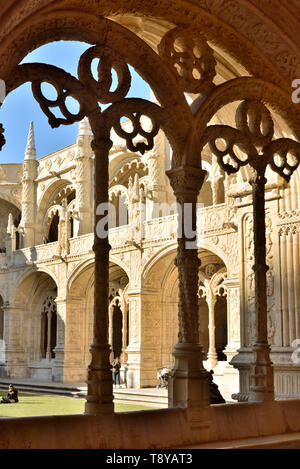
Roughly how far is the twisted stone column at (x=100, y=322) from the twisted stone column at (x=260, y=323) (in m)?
1.27

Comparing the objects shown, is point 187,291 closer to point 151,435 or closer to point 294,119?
point 151,435

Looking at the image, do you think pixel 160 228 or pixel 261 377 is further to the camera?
pixel 160 228

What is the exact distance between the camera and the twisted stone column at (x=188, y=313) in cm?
396

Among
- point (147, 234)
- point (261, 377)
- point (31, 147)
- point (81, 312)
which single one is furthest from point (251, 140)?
point (31, 147)

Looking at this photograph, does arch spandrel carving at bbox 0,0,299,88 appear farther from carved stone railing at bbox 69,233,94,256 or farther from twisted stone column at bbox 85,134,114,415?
carved stone railing at bbox 69,233,94,256

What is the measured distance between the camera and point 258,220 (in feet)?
15.9

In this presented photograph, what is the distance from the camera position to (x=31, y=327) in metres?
21.2

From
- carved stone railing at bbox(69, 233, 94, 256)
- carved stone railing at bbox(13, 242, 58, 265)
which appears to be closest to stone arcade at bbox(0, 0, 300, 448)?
carved stone railing at bbox(69, 233, 94, 256)

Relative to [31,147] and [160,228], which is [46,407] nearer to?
[160,228]

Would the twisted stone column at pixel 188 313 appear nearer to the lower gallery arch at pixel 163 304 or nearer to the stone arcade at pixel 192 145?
the stone arcade at pixel 192 145

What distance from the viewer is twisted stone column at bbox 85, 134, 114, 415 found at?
11.8 feet

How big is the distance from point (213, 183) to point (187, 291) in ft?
37.5

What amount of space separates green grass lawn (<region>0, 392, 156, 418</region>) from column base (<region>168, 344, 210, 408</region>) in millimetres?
6454

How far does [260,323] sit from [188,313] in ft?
2.39
